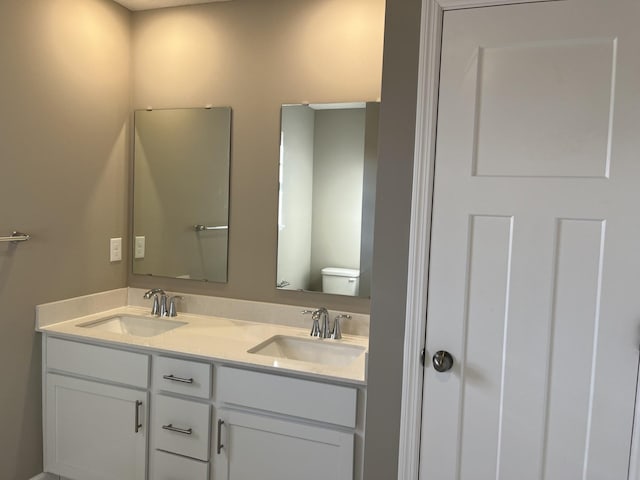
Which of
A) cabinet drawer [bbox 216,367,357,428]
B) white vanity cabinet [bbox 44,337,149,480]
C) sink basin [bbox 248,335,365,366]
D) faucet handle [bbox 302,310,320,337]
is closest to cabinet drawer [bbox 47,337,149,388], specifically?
white vanity cabinet [bbox 44,337,149,480]

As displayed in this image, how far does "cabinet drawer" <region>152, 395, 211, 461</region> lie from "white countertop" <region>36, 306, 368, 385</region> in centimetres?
21

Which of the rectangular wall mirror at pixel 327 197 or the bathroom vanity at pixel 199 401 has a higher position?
the rectangular wall mirror at pixel 327 197

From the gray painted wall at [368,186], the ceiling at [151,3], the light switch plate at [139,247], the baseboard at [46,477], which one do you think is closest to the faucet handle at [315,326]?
the gray painted wall at [368,186]

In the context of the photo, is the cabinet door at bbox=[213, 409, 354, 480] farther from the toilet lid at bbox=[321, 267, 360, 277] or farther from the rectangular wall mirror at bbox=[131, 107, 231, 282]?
the rectangular wall mirror at bbox=[131, 107, 231, 282]

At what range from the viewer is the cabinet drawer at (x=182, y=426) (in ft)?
6.59

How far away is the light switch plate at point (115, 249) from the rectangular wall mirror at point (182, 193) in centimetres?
8

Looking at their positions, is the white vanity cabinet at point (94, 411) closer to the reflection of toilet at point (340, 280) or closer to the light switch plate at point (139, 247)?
the light switch plate at point (139, 247)

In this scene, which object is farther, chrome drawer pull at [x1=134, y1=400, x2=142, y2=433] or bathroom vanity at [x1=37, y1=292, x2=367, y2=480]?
chrome drawer pull at [x1=134, y1=400, x2=142, y2=433]

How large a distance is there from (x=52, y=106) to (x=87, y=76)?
0.89 ft

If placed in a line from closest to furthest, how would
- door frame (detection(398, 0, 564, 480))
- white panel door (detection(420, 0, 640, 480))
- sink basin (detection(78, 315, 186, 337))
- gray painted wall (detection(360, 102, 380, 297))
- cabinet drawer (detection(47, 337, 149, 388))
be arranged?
white panel door (detection(420, 0, 640, 480))
door frame (detection(398, 0, 564, 480))
cabinet drawer (detection(47, 337, 149, 388))
gray painted wall (detection(360, 102, 380, 297))
sink basin (detection(78, 315, 186, 337))

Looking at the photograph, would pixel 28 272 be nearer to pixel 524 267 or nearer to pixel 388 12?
pixel 388 12

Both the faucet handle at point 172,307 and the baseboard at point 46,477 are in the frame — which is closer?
the baseboard at point 46,477

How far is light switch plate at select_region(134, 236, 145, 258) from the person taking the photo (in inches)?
108

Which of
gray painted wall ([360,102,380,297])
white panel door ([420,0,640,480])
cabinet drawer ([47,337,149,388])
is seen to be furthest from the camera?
gray painted wall ([360,102,380,297])
